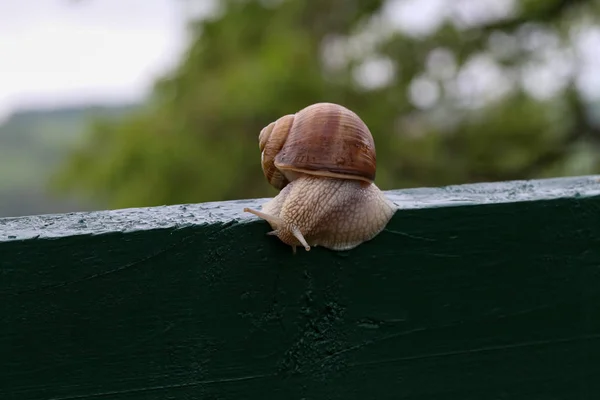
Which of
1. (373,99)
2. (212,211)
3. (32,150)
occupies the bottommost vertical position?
(212,211)

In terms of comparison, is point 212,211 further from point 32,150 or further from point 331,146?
point 32,150

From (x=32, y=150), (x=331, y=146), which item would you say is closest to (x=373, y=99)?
(x=331, y=146)

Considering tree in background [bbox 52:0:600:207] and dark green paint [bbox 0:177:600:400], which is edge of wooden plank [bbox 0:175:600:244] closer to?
dark green paint [bbox 0:177:600:400]

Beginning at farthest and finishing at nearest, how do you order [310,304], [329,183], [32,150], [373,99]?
1. [32,150]
2. [373,99]
3. [329,183]
4. [310,304]

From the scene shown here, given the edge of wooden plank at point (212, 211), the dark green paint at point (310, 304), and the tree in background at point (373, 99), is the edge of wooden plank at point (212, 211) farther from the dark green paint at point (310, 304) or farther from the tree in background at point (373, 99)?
the tree in background at point (373, 99)

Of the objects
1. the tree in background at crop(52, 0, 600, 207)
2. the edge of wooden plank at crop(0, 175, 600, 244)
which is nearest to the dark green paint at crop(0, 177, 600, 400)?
the edge of wooden plank at crop(0, 175, 600, 244)
